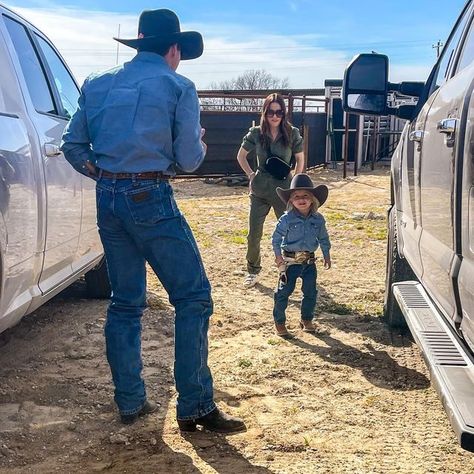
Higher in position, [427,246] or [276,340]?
[427,246]

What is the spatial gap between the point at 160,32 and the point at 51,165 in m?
1.01

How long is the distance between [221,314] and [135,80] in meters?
2.57

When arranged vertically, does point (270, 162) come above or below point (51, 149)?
below

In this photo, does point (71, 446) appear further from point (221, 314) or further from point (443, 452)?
point (221, 314)

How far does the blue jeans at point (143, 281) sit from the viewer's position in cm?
305

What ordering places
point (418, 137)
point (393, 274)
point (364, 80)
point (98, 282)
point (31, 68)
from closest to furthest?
1. point (418, 137)
2. point (364, 80)
3. point (31, 68)
4. point (393, 274)
5. point (98, 282)

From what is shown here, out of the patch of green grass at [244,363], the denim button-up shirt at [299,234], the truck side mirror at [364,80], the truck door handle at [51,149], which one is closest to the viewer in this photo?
the truck door handle at [51,149]

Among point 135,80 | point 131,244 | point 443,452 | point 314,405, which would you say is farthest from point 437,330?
point 135,80

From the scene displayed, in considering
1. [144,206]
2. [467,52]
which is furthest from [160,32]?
[467,52]

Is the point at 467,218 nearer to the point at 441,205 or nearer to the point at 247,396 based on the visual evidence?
the point at 441,205

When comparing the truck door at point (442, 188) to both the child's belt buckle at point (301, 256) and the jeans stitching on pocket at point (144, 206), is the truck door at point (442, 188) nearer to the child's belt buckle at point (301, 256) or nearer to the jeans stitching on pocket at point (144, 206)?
the jeans stitching on pocket at point (144, 206)

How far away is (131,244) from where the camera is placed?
10.6 feet

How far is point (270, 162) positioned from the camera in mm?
6102

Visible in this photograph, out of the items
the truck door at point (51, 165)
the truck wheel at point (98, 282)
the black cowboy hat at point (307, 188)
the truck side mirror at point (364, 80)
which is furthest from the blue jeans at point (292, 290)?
the truck wheel at point (98, 282)
